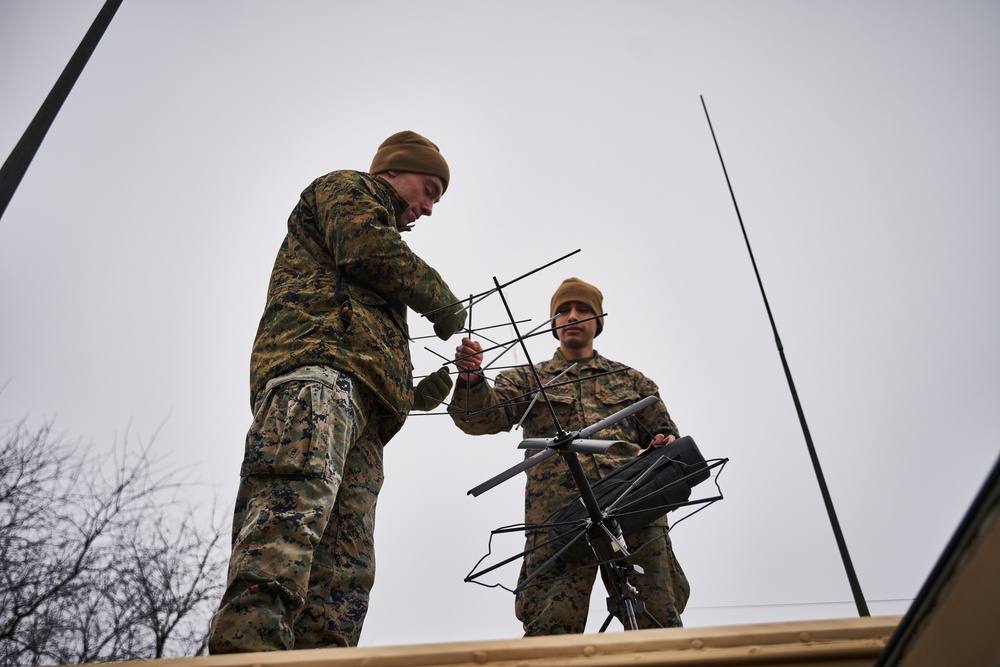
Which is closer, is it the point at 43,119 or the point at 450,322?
the point at 43,119

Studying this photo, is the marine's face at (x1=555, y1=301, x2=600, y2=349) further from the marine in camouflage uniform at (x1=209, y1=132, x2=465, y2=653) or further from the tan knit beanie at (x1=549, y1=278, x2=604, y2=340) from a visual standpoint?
Answer: the marine in camouflage uniform at (x1=209, y1=132, x2=465, y2=653)

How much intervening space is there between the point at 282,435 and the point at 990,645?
149cm

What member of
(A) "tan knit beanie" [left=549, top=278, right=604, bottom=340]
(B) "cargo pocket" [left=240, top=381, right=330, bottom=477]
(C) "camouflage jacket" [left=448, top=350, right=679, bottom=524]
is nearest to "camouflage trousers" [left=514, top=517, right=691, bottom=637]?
(C) "camouflage jacket" [left=448, top=350, right=679, bottom=524]

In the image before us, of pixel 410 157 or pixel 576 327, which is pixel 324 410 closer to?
pixel 410 157

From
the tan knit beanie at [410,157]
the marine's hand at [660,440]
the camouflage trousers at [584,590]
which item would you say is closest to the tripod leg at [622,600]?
the camouflage trousers at [584,590]

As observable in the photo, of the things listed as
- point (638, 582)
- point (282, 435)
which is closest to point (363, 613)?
point (282, 435)

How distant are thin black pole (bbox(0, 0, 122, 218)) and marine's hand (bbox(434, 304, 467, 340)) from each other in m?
1.15

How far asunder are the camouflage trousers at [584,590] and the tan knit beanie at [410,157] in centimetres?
160

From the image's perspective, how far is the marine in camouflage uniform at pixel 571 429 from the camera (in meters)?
2.74

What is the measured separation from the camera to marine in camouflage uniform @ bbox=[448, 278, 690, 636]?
274cm

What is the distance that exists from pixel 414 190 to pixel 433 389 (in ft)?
2.42

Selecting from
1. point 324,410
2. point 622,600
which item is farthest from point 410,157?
point 622,600

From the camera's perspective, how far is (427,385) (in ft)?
8.21

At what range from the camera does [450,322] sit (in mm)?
2230
